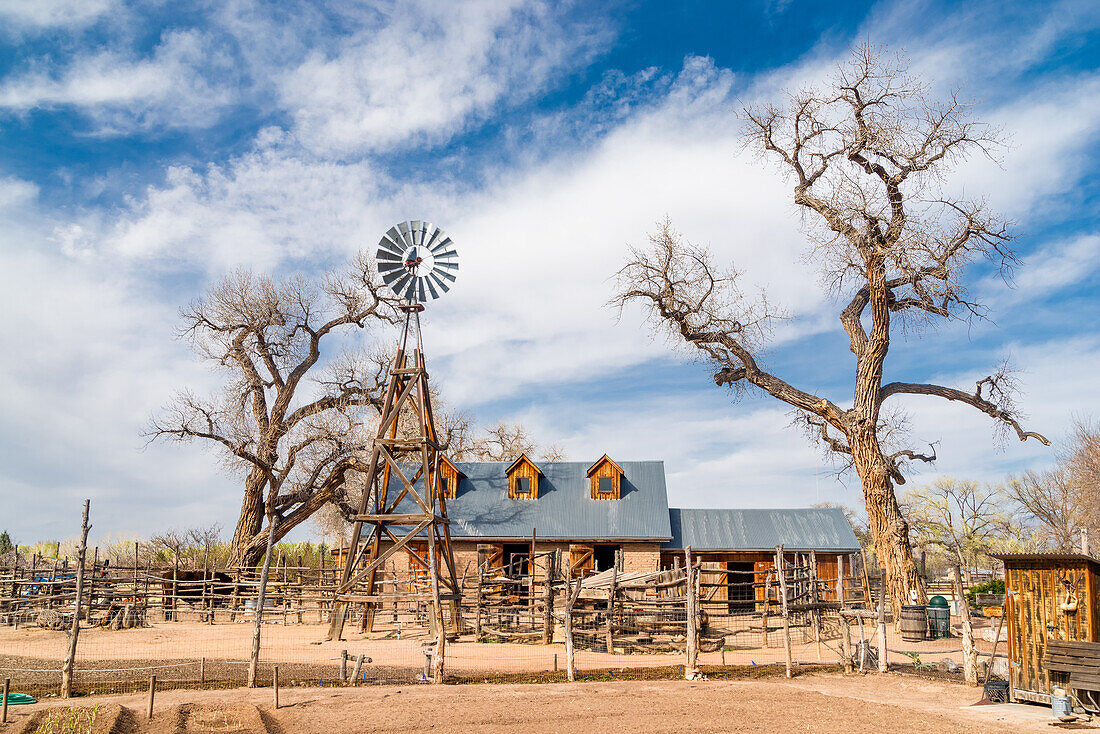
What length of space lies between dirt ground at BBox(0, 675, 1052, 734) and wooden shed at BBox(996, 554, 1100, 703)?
0.75 metres

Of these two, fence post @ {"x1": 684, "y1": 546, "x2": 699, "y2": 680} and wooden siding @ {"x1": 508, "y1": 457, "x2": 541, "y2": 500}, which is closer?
fence post @ {"x1": 684, "y1": 546, "x2": 699, "y2": 680}

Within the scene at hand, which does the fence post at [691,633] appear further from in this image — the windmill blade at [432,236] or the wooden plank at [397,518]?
the windmill blade at [432,236]

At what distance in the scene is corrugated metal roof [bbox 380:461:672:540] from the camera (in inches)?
1438

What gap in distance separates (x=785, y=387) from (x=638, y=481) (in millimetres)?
9061

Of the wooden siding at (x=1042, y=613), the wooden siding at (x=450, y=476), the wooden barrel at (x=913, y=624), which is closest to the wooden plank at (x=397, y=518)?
the wooden siding at (x=450, y=476)

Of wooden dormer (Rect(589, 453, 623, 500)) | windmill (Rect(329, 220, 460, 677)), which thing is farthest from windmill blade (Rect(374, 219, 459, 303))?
wooden dormer (Rect(589, 453, 623, 500))

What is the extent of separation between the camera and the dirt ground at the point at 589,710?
44.5 ft

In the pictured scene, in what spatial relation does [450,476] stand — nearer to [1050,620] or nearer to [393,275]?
[393,275]

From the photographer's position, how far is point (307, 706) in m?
15.2

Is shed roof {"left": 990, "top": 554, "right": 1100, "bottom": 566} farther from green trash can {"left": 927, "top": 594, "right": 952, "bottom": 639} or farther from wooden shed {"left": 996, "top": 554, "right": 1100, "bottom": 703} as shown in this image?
green trash can {"left": 927, "top": 594, "right": 952, "bottom": 639}

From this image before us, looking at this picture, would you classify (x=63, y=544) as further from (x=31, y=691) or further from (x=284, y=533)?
(x=31, y=691)

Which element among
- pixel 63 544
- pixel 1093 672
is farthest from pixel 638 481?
pixel 63 544

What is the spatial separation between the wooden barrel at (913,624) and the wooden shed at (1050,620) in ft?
33.6

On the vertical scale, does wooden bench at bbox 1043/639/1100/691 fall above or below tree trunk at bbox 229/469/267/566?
below
